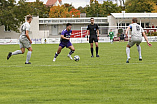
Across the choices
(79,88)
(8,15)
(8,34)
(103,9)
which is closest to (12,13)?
(8,15)

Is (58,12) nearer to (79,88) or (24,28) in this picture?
(24,28)

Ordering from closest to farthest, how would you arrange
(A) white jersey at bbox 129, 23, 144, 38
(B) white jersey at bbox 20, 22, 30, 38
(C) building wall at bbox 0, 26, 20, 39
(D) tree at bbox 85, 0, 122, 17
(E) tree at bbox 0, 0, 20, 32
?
(B) white jersey at bbox 20, 22, 30, 38
(A) white jersey at bbox 129, 23, 144, 38
(E) tree at bbox 0, 0, 20, 32
(C) building wall at bbox 0, 26, 20, 39
(D) tree at bbox 85, 0, 122, 17

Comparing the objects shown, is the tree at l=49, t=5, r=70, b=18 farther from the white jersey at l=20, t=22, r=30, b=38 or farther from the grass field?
the grass field

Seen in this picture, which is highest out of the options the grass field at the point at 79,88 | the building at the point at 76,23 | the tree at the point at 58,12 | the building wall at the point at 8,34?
the tree at the point at 58,12

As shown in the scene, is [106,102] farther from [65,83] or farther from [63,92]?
[65,83]

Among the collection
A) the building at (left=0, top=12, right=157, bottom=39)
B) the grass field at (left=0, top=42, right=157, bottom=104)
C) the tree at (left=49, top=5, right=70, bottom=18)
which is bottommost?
the grass field at (left=0, top=42, right=157, bottom=104)

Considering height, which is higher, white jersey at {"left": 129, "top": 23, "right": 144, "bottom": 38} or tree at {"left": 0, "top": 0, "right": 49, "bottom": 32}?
tree at {"left": 0, "top": 0, "right": 49, "bottom": 32}

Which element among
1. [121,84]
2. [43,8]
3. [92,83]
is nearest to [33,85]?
[92,83]

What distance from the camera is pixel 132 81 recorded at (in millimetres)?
9914

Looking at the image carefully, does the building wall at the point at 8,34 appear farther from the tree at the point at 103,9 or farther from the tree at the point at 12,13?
the tree at the point at 103,9

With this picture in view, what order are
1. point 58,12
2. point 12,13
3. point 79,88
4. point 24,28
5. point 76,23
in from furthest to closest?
point 58,12 < point 76,23 < point 12,13 < point 24,28 < point 79,88

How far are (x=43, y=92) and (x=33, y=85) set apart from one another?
1.10 meters

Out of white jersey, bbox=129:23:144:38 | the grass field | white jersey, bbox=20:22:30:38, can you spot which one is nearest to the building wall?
white jersey, bbox=20:22:30:38

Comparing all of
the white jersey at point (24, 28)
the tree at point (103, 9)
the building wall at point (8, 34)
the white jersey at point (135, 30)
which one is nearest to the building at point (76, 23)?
the building wall at point (8, 34)
